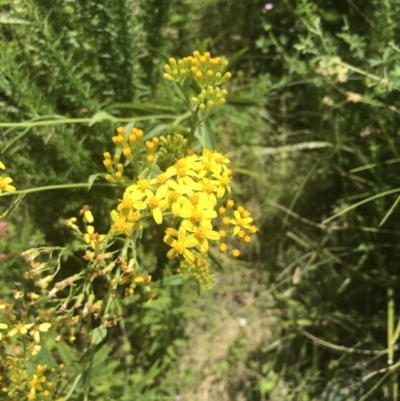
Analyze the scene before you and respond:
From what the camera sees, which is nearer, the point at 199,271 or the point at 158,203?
the point at 158,203

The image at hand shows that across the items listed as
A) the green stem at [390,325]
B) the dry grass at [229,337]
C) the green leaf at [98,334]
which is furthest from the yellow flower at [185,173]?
the green stem at [390,325]

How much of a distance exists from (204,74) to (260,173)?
116cm

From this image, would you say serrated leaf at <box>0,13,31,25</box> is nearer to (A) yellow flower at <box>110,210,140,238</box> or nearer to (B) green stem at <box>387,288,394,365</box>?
(A) yellow flower at <box>110,210,140,238</box>

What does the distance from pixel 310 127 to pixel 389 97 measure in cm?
59

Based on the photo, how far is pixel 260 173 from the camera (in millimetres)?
2545

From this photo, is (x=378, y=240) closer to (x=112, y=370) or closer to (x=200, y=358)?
(x=200, y=358)

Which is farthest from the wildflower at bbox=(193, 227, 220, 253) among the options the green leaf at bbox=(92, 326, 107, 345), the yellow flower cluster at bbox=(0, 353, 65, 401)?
the yellow flower cluster at bbox=(0, 353, 65, 401)

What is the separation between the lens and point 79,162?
1.78 metres

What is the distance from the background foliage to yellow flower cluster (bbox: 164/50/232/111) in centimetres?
30

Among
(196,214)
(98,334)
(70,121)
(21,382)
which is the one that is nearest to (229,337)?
(98,334)

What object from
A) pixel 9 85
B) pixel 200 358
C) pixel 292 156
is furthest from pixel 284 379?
pixel 9 85

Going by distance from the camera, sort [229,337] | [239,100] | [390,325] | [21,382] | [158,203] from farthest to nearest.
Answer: [229,337] → [390,325] → [239,100] → [21,382] → [158,203]

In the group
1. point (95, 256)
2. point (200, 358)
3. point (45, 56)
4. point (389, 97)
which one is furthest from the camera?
point (200, 358)

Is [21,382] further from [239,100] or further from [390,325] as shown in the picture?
[390,325]
